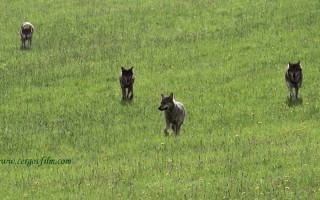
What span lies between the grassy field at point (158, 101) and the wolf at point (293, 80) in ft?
1.28

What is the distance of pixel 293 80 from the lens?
28781mm

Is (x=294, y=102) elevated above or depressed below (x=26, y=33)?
below

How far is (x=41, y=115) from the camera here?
30281mm

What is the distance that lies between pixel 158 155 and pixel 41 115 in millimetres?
9527

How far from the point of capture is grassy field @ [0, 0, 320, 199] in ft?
62.3

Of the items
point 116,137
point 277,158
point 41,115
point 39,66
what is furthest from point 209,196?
point 39,66

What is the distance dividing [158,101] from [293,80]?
523cm

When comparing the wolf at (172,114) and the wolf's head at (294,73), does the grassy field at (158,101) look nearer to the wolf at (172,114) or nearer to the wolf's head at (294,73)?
the wolf at (172,114)

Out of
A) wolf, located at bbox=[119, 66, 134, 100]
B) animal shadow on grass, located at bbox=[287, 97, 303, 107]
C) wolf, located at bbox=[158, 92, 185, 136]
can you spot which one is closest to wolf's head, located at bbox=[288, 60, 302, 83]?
animal shadow on grass, located at bbox=[287, 97, 303, 107]

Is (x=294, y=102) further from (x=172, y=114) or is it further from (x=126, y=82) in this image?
(x=126, y=82)

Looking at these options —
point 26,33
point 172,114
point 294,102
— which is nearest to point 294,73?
point 294,102

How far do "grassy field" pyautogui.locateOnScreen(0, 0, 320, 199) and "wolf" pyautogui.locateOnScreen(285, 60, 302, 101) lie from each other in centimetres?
39

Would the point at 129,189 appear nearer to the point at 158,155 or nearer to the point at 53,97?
the point at 158,155

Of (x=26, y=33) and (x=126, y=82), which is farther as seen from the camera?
(x=26, y=33)
